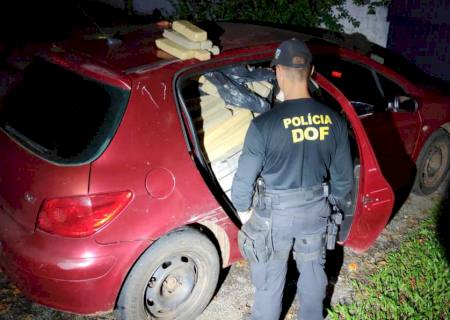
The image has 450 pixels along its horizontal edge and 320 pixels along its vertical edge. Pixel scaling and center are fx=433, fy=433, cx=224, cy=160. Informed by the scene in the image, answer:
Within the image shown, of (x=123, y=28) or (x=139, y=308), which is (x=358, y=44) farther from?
(x=139, y=308)

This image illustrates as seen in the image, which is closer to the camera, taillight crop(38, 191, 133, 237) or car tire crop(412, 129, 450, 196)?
taillight crop(38, 191, 133, 237)

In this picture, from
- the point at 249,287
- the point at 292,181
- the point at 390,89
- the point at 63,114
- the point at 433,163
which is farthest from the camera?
the point at 433,163

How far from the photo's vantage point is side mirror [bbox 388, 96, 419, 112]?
13.0 feet

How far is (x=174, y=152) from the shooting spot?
2.69 m

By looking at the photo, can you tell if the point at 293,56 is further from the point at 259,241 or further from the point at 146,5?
the point at 146,5

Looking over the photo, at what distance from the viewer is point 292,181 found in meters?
2.57

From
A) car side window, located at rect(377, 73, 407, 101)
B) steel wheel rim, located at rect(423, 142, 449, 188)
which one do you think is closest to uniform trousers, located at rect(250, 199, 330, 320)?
car side window, located at rect(377, 73, 407, 101)

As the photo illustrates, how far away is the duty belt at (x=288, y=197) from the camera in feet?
8.51

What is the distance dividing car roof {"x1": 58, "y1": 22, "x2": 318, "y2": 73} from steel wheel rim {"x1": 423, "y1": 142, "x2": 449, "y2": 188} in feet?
6.87

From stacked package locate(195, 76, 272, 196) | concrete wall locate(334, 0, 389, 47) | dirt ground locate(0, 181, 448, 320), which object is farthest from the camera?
concrete wall locate(334, 0, 389, 47)

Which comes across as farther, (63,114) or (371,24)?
(371,24)

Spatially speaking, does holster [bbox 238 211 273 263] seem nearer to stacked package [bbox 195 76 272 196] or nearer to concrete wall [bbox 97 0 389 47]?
stacked package [bbox 195 76 272 196]

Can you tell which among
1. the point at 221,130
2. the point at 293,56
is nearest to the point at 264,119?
the point at 293,56

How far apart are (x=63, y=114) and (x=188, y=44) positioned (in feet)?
3.02
